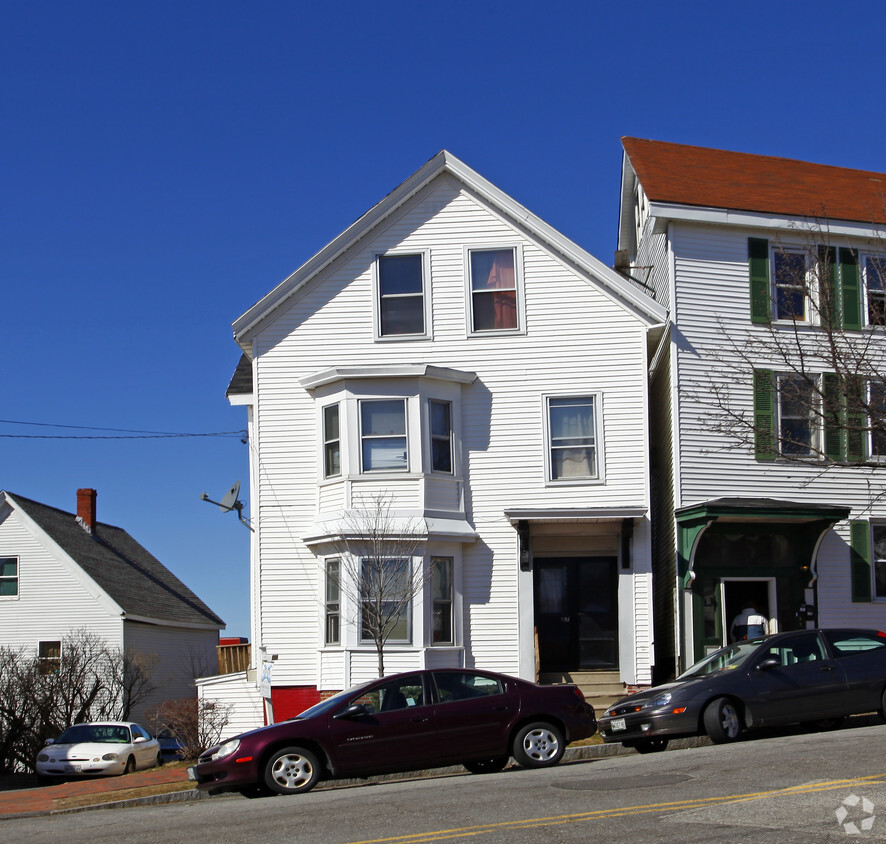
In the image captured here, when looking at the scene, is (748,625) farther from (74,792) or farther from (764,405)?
(74,792)

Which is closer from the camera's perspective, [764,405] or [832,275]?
[764,405]

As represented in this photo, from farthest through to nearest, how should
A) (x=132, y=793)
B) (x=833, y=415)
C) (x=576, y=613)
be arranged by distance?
1. (x=576, y=613)
2. (x=833, y=415)
3. (x=132, y=793)

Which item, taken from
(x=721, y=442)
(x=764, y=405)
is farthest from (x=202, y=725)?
(x=764, y=405)

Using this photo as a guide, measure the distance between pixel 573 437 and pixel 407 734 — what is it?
9058 millimetres

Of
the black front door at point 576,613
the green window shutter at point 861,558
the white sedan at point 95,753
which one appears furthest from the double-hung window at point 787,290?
the white sedan at point 95,753

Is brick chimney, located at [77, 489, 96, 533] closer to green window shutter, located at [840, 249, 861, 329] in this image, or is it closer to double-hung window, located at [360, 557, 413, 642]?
double-hung window, located at [360, 557, 413, 642]

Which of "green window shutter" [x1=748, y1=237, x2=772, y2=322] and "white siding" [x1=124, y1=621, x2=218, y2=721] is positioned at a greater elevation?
"green window shutter" [x1=748, y1=237, x2=772, y2=322]

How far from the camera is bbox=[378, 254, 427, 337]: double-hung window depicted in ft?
71.8

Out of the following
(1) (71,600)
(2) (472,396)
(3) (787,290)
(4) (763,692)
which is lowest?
(4) (763,692)

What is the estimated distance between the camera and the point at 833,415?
18.7 meters

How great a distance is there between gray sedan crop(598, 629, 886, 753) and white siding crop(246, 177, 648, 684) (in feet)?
17.5

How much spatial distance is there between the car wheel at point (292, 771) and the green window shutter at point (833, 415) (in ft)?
26.8

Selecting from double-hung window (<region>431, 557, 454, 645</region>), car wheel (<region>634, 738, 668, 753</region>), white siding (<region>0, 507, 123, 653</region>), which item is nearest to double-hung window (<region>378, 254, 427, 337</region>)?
double-hung window (<region>431, 557, 454, 645</region>)

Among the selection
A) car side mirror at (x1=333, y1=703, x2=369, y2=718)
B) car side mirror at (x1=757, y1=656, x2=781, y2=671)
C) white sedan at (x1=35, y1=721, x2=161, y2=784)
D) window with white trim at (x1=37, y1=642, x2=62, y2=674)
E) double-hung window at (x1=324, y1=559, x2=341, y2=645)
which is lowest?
white sedan at (x1=35, y1=721, x2=161, y2=784)
